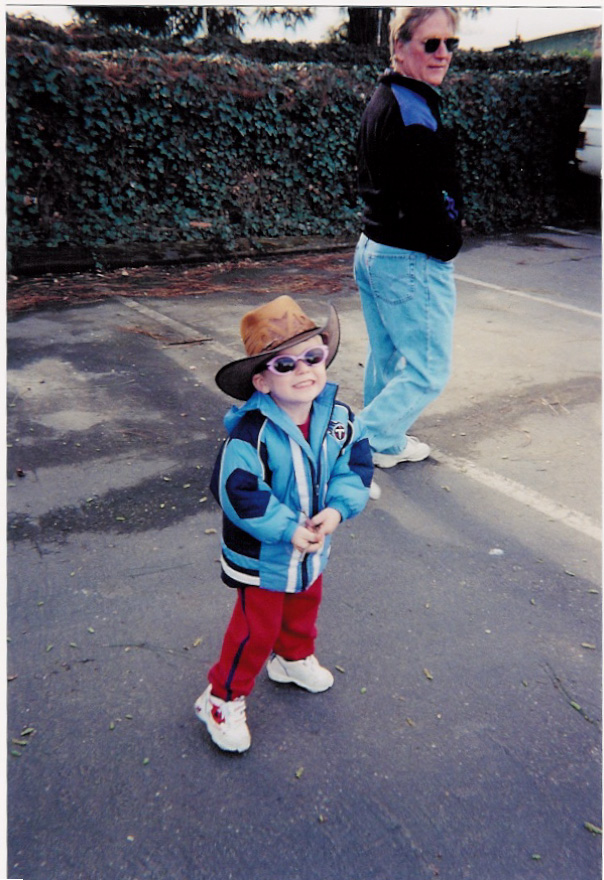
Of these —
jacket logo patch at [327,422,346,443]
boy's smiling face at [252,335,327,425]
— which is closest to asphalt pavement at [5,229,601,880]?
jacket logo patch at [327,422,346,443]

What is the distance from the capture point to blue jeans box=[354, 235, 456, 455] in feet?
11.8

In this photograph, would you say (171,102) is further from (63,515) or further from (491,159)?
(63,515)

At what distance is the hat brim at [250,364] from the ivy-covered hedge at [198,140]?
6792 mm

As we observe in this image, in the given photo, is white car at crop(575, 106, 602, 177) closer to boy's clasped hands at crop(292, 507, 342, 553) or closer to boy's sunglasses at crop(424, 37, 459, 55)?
boy's sunglasses at crop(424, 37, 459, 55)

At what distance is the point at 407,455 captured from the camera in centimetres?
423

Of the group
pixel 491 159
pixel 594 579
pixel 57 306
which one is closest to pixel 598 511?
pixel 594 579

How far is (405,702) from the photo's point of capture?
2562 mm

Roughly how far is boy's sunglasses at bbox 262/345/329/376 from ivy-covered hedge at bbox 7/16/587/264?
6.93 metres

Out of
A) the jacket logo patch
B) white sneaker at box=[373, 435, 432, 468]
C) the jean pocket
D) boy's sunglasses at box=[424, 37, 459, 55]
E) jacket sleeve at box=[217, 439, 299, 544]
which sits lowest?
white sneaker at box=[373, 435, 432, 468]

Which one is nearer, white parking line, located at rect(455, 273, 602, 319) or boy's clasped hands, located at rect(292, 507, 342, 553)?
boy's clasped hands, located at rect(292, 507, 342, 553)

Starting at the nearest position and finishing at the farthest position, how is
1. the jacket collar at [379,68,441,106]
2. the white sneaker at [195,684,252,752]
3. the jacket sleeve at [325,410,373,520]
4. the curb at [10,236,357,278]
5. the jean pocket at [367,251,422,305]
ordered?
1. the jacket sleeve at [325,410,373,520]
2. the white sneaker at [195,684,252,752]
3. the jacket collar at [379,68,441,106]
4. the jean pocket at [367,251,422,305]
5. the curb at [10,236,357,278]

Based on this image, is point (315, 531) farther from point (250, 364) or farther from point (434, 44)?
point (434, 44)

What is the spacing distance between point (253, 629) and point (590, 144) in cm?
1191

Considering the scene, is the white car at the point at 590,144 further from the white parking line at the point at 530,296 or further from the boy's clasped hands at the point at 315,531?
the boy's clasped hands at the point at 315,531
